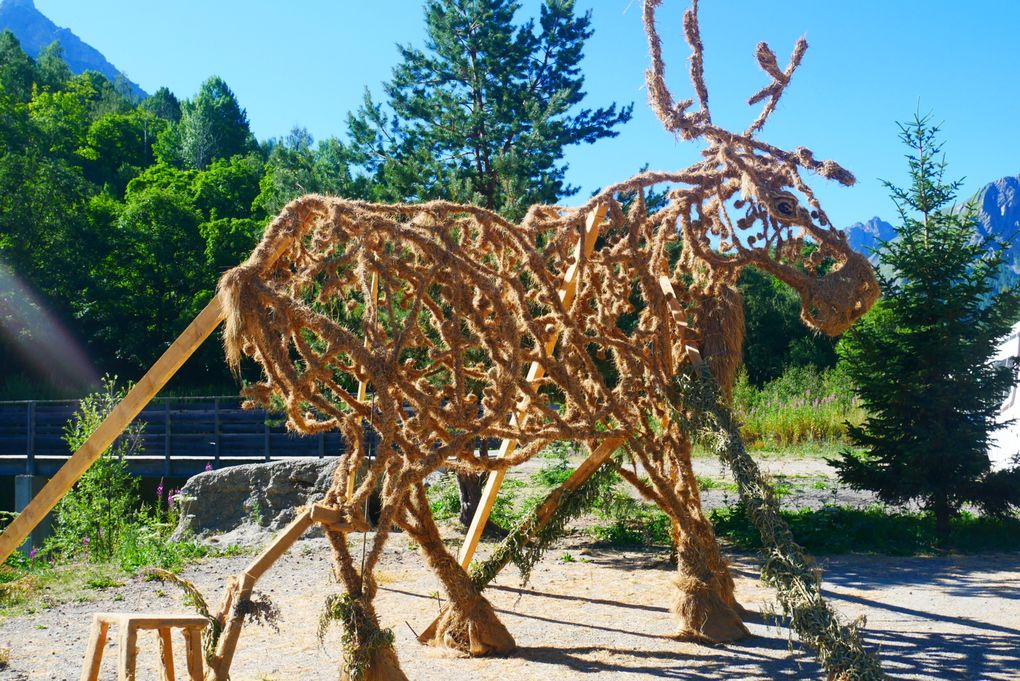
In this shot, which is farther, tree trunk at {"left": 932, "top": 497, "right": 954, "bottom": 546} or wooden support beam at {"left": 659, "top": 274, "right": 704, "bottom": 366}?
tree trunk at {"left": 932, "top": 497, "right": 954, "bottom": 546}

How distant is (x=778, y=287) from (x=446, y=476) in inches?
1001

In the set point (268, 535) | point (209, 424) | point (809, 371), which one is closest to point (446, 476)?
point (268, 535)

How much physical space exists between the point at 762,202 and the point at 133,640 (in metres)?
4.42

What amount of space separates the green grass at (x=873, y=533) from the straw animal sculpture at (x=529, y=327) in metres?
4.32

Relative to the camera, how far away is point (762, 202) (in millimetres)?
5840

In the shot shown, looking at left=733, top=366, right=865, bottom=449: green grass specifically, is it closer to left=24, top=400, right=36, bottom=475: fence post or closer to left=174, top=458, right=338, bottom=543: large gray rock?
left=174, top=458, right=338, bottom=543: large gray rock

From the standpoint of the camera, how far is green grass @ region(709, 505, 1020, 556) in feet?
33.8

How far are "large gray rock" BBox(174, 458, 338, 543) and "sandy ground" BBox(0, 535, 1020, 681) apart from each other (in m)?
1.34

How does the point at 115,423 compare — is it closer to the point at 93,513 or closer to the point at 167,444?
the point at 93,513


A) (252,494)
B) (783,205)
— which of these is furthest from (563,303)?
(252,494)

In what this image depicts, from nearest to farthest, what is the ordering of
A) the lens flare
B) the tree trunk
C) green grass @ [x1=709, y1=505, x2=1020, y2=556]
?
green grass @ [x1=709, y1=505, x2=1020, y2=556], the tree trunk, the lens flare

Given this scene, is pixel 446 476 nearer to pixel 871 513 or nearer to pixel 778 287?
pixel 871 513

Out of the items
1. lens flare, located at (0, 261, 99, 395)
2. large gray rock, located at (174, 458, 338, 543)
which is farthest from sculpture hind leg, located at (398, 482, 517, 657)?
lens flare, located at (0, 261, 99, 395)

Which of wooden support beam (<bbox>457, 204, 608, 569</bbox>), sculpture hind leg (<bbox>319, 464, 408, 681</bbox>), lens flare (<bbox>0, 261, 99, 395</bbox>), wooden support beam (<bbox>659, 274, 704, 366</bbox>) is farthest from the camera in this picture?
lens flare (<bbox>0, 261, 99, 395</bbox>)
